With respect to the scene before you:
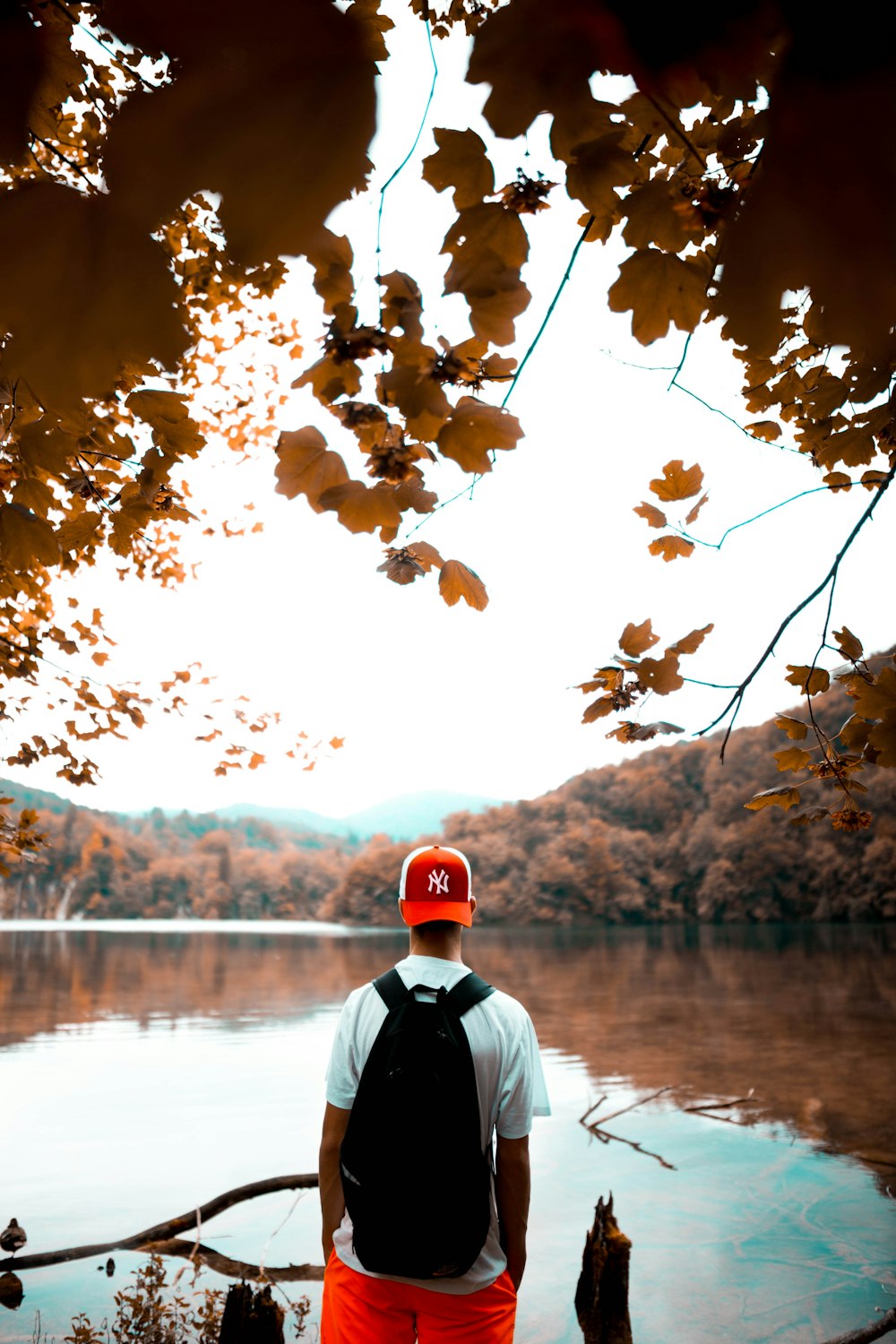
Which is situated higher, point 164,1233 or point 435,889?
point 435,889

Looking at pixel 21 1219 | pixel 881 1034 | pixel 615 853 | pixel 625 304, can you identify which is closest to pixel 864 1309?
pixel 21 1219

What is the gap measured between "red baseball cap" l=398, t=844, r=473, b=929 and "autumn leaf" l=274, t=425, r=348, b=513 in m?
1.60

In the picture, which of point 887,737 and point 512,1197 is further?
point 512,1197

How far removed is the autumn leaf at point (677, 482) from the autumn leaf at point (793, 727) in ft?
2.71

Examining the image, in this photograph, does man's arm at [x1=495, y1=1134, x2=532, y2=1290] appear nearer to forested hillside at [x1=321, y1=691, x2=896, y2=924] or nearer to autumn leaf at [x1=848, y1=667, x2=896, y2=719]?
autumn leaf at [x1=848, y1=667, x2=896, y2=719]

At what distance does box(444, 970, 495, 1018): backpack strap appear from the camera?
96.3 inches

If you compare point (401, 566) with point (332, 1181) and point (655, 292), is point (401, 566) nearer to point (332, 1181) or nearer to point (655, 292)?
point (655, 292)

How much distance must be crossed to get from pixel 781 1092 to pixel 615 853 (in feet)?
250

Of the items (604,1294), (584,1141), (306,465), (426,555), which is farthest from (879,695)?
(584,1141)

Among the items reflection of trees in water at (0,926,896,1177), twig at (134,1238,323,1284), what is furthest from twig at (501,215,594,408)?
reflection of trees in water at (0,926,896,1177)

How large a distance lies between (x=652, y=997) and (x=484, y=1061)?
89.6ft

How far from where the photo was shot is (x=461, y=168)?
3.86 ft

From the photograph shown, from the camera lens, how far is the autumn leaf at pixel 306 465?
1.26 meters

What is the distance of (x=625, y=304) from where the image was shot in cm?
121
